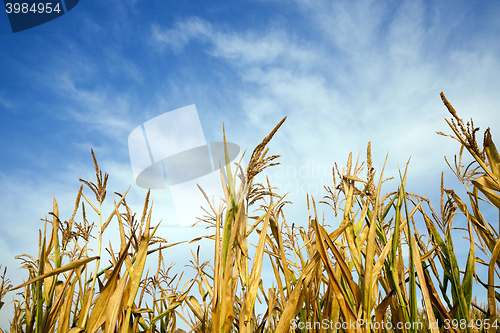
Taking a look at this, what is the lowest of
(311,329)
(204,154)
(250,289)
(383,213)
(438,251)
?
(311,329)

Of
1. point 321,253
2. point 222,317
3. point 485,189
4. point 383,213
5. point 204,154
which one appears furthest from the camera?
point 204,154

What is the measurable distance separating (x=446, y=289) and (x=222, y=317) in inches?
60.0

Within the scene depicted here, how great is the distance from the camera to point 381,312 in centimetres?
150

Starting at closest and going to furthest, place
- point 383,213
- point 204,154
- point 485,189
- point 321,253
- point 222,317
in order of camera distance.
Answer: point 222,317 < point 321,253 < point 485,189 < point 383,213 < point 204,154

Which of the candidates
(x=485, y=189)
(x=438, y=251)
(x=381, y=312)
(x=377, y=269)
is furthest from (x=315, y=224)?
(x=438, y=251)

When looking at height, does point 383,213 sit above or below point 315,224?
above

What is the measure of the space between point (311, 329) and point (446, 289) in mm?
977

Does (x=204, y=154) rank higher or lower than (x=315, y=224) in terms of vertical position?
higher

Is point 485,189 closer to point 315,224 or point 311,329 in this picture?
point 315,224

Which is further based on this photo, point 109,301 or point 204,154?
point 204,154

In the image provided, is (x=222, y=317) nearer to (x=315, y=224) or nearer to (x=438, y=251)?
(x=315, y=224)

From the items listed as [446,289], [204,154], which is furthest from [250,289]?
[204,154]

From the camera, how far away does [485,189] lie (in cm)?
159

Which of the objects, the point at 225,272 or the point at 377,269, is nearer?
the point at 225,272
